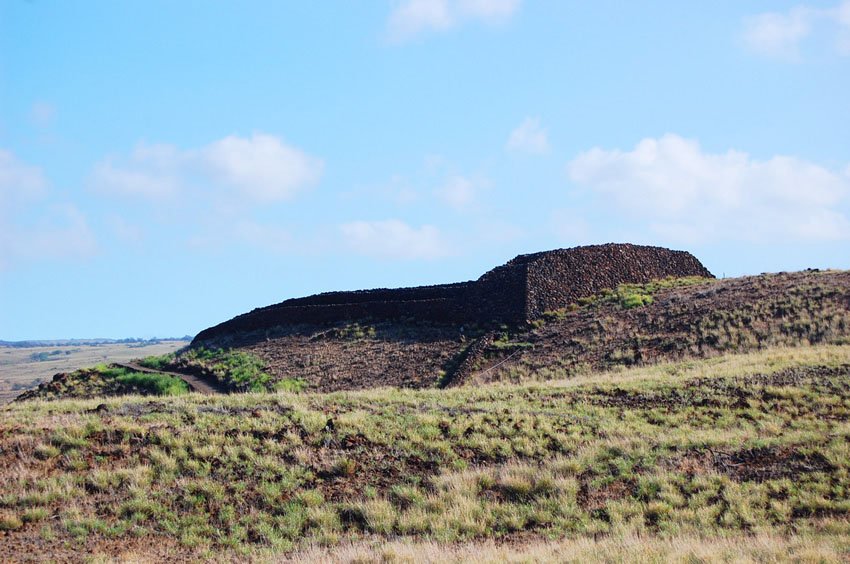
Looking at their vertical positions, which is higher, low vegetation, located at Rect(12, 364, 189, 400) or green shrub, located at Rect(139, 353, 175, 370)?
green shrub, located at Rect(139, 353, 175, 370)

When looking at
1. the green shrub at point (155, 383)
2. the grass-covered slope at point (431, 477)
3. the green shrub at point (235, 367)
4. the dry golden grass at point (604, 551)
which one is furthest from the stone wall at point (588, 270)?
the dry golden grass at point (604, 551)

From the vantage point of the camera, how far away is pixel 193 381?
34.8 meters

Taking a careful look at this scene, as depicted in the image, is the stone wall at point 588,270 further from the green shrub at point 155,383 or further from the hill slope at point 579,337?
the green shrub at point 155,383

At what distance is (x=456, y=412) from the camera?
750 inches

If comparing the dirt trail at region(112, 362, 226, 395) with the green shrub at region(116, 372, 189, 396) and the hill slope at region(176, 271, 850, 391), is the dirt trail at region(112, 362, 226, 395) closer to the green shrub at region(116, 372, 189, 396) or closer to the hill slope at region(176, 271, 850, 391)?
the green shrub at region(116, 372, 189, 396)

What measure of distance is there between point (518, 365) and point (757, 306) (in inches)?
404

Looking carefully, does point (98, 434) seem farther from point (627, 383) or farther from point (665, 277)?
point (665, 277)

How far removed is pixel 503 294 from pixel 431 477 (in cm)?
2305

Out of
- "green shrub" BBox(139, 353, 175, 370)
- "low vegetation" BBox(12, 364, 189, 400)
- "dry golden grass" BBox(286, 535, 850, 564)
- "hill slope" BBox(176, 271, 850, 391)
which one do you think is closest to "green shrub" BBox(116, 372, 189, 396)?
"low vegetation" BBox(12, 364, 189, 400)

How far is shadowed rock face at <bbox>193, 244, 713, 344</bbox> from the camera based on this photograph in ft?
121

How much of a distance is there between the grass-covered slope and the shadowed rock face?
16.5 metres

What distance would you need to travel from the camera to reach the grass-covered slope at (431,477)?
467 inches

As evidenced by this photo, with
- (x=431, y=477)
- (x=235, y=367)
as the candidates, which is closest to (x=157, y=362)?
(x=235, y=367)

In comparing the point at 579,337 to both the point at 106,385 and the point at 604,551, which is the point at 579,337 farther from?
the point at 604,551
